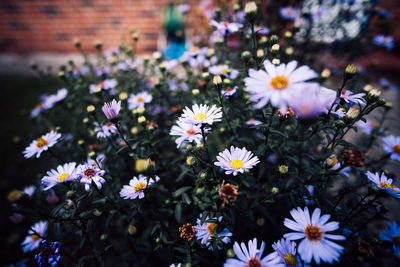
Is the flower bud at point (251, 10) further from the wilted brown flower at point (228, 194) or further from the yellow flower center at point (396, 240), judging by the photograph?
the yellow flower center at point (396, 240)

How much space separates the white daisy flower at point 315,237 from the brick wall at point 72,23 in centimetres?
492

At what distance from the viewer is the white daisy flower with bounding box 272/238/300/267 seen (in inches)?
41.7

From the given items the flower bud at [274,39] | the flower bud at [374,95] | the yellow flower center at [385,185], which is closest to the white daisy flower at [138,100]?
the flower bud at [274,39]

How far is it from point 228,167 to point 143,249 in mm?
957

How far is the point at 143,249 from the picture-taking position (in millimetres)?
1551

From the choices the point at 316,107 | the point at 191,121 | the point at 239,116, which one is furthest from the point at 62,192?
the point at 316,107

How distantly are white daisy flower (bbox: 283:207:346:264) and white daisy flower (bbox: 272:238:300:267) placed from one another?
0.27 ft

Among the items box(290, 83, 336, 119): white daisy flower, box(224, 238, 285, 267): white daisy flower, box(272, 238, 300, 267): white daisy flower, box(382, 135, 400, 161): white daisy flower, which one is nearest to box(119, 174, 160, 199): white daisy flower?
box(224, 238, 285, 267): white daisy flower

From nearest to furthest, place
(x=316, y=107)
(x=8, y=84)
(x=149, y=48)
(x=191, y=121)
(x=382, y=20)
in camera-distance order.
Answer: (x=316, y=107) → (x=191, y=121) → (x=382, y=20) → (x=8, y=84) → (x=149, y=48)

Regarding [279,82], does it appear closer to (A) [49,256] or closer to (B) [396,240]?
(B) [396,240]

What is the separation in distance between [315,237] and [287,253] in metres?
0.17

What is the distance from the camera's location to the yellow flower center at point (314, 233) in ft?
3.34

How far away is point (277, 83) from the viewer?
3.05 feet

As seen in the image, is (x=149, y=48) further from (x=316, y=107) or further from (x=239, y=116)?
(x=316, y=107)
